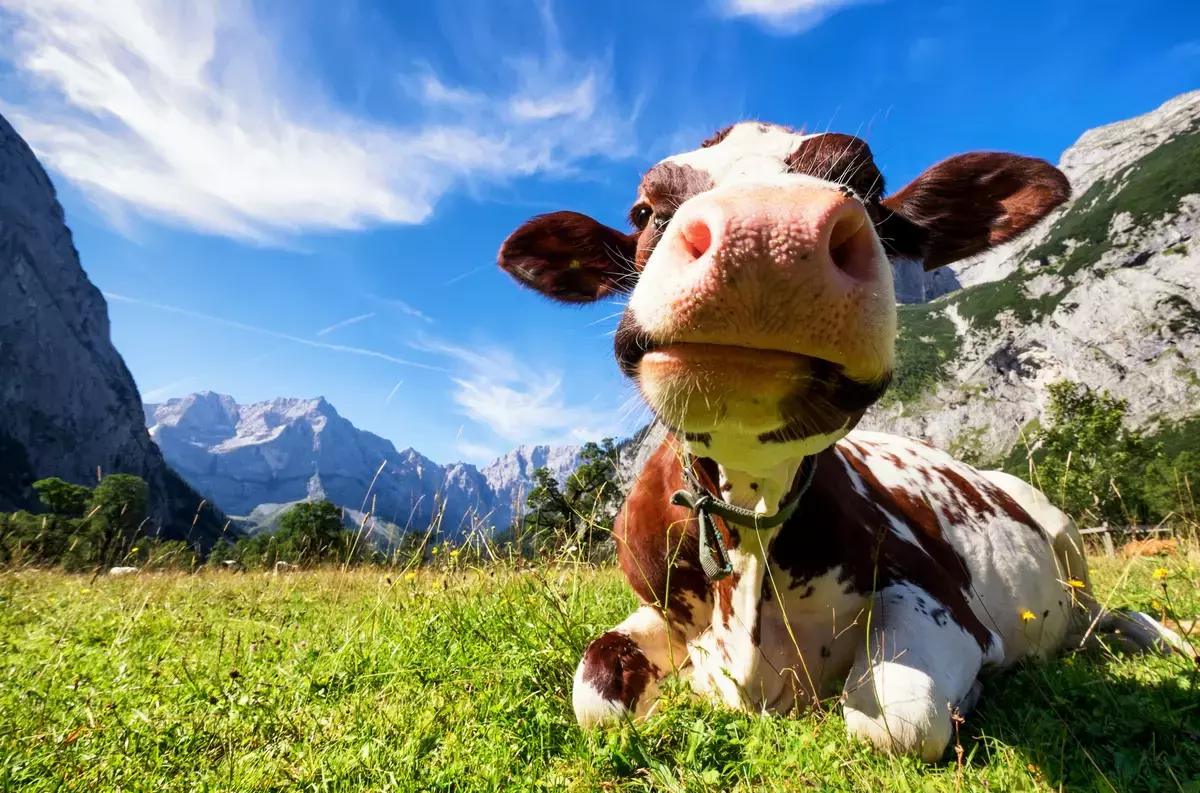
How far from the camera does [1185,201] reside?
109 meters

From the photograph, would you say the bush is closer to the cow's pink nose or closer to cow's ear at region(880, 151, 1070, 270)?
cow's ear at region(880, 151, 1070, 270)

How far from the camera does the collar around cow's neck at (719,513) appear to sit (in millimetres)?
2396

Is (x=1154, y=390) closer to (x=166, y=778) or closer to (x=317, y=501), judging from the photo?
(x=317, y=501)

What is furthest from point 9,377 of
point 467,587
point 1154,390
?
point 1154,390

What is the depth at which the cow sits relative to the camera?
62.3 inches

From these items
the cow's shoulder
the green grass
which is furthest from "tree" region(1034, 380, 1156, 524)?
the cow's shoulder

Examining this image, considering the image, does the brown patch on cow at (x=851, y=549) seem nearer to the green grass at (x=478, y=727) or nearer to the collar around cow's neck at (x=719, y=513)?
the collar around cow's neck at (x=719, y=513)

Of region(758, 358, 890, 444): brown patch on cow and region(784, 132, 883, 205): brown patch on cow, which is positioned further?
region(784, 132, 883, 205): brown patch on cow

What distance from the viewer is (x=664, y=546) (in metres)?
2.91

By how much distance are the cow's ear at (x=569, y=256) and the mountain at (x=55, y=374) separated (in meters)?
130

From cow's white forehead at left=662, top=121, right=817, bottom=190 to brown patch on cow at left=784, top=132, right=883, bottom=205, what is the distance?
1.9 inches

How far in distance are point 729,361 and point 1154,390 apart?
131254mm

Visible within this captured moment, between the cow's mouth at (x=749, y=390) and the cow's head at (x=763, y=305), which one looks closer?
the cow's head at (x=763, y=305)

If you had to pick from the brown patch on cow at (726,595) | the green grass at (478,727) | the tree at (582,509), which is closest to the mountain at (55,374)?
the tree at (582,509)
